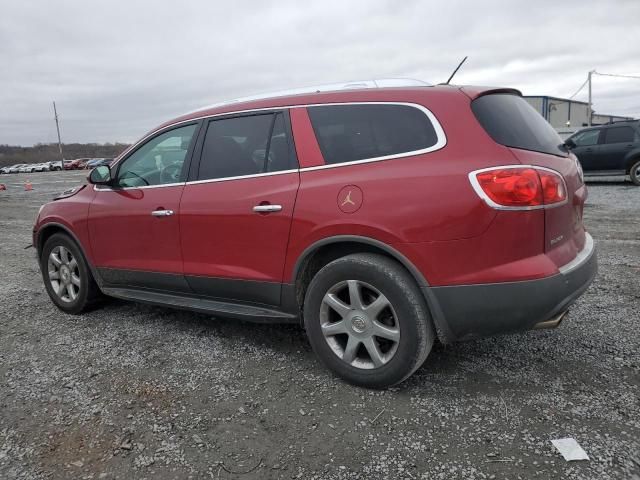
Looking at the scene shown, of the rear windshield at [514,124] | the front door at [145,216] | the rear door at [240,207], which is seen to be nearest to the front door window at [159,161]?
the front door at [145,216]

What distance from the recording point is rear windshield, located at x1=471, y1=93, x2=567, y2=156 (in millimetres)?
2779

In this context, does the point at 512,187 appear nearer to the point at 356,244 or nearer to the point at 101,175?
the point at 356,244

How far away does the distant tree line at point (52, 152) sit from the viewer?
278 ft

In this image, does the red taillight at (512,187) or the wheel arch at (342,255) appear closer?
the red taillight at (512,187)

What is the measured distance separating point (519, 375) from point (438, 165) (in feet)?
4.63

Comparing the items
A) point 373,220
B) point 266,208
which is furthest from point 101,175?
point 373,220

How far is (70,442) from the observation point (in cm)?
265

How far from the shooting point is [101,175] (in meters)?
4.23

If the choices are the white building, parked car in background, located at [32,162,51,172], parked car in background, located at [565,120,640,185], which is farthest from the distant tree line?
parked car in background, located at [565,120,640,185]

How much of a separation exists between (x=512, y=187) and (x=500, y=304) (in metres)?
0.60

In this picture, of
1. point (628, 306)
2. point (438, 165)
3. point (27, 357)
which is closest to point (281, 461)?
point (438, 165)

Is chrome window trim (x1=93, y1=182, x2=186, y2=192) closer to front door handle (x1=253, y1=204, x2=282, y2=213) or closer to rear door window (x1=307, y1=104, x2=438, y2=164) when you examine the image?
front door handle (x1=253, y1=204, x2=282, y2=213)

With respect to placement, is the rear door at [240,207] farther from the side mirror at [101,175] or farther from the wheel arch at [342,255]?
the side mirror at [101,175]

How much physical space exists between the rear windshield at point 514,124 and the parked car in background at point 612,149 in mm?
10630
